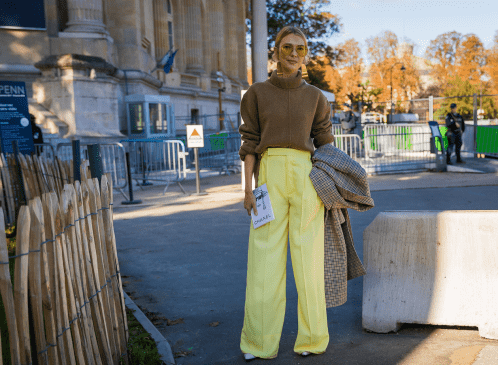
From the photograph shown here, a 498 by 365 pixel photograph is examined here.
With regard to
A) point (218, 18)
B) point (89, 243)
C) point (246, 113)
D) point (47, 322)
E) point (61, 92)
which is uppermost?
point (218, 18)

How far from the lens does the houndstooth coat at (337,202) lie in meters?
3.29

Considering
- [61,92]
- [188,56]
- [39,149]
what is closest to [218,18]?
[188,56]

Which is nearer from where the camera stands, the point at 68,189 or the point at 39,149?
the point at 68,189

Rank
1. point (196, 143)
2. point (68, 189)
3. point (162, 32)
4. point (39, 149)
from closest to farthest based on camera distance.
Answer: point (68, 189)
point (39, 149)
point (196, 143)
point (162, 32)

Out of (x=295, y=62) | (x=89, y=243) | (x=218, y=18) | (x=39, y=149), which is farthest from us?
(x=218, y=18)

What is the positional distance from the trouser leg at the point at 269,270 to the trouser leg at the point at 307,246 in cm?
6

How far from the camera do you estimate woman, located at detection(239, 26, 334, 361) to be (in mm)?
3254

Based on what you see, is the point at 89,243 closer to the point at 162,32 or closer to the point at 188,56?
the point at 162,32

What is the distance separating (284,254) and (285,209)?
0.29 m

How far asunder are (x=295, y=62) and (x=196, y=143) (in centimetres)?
904

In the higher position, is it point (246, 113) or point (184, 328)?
point (246, 113)

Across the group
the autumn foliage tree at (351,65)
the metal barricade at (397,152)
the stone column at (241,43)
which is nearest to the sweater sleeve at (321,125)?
the metal barricade at (397,152)

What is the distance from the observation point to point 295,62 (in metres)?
3.26

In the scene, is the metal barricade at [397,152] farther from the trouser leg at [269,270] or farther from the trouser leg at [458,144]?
the trouser leg at [269,270]
